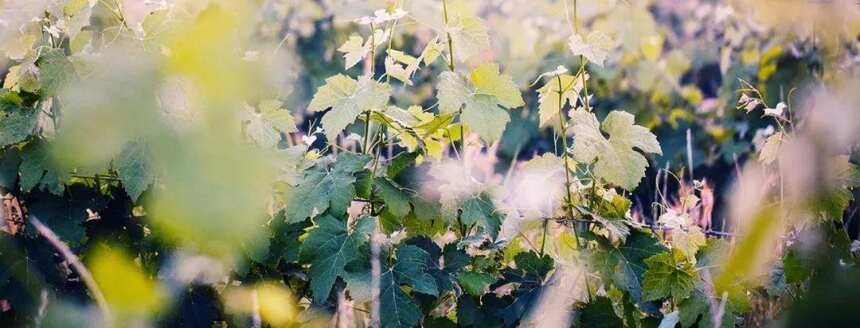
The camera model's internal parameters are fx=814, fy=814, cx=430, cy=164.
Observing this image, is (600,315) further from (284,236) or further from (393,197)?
(284,236)

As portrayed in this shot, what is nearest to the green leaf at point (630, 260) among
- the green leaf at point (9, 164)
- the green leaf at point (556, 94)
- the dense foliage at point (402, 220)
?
the dense foliage at point (402, 220)

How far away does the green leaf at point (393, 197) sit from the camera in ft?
5.12

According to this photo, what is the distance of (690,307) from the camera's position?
1.50 meters

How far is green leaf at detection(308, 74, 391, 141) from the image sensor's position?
1520mm

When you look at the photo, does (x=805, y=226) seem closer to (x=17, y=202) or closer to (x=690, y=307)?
(x=690, y=307)

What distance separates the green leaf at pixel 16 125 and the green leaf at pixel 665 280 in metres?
1.18

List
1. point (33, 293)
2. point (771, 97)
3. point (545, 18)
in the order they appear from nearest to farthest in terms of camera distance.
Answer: point (33, 293) → point (771, 97) → point (545, 18)

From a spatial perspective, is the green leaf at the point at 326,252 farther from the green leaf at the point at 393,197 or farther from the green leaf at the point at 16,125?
the green leaf at the point at 16,125

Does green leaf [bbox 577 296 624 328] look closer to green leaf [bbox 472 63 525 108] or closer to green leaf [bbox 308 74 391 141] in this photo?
green leaf [bbox 472 63 525 108]

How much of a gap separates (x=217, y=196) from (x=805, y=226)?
1496 millimetres

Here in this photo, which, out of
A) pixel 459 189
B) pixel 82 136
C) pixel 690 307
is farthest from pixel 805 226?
pixel 82 136

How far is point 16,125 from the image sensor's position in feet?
5.04

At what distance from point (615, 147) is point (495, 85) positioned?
26 centimetres

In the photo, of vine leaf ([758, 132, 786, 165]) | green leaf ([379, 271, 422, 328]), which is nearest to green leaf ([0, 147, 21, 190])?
green leaf ([379, 271, 422, 328])
